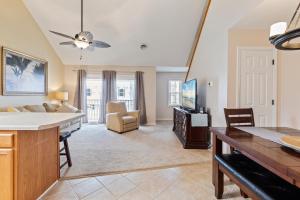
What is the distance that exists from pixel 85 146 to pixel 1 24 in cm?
315

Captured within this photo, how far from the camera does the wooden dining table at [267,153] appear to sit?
1.13 metres

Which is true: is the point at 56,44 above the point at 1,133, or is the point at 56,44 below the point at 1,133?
above

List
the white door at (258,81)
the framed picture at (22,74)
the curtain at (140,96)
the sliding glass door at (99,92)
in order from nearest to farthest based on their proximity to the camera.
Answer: the white door at (258,81) → the framed picture at (22,74) → the curtain at (140,96) → the sliding glass door at (99,92)

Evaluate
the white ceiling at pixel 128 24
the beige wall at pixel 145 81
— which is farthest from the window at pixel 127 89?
the white ceiling at pixel 128 24

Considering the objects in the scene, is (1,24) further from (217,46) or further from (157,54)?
(217,46)

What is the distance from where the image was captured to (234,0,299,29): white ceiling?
2.52 m

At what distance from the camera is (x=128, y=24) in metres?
5.09

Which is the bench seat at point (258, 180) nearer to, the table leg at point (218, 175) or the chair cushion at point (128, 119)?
the table leg at point (218, 175)

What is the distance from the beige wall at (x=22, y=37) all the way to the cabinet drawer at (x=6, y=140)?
10.1 ft

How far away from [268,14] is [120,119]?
4177 mm

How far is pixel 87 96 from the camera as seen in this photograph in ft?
23.3

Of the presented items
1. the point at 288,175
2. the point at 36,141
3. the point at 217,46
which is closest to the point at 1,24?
the point at 36,141

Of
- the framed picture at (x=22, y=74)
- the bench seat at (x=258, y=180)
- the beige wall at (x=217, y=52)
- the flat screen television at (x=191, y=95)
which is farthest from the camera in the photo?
the flat screen television at (x=191, y=95)

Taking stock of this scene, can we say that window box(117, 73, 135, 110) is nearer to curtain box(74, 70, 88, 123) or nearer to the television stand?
curtain box(74, 70, 88, 123)
